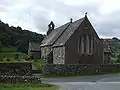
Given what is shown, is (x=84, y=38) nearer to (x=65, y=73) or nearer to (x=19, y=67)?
(x=65, y=73)

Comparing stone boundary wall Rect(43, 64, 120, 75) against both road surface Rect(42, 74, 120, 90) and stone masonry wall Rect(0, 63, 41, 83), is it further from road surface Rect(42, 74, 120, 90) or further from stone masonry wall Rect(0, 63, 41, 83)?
road surface Rect(42, 74, 120, 90)

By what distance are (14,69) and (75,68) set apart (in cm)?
1257

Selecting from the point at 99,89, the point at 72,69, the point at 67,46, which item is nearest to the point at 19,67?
the point at 72,69

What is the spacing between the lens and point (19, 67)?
34562mm

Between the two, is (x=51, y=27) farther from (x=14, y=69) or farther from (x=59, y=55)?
(x=14, y=69)

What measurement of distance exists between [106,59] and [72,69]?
1939 cm

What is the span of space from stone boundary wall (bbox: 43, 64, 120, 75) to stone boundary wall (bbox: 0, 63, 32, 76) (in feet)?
21.5

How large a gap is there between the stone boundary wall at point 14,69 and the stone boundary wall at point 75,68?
6557 millimetres

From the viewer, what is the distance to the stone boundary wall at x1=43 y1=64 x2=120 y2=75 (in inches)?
1641

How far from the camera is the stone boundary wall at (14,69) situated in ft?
108

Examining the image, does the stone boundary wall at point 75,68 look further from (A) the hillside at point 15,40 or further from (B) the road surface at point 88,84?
(A) the hillside at point 15,40

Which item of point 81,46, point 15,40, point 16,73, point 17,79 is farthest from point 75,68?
point 15,40

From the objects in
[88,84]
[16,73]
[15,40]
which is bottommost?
[88,84]

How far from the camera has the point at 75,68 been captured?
4341 cm
